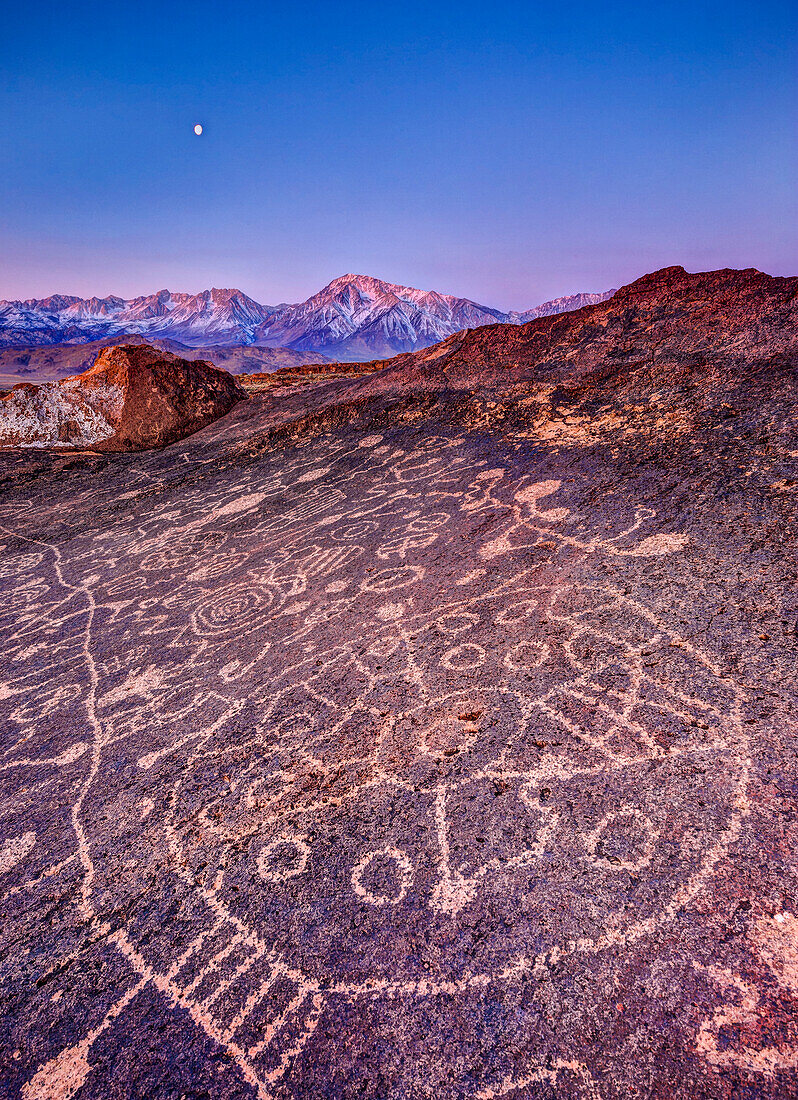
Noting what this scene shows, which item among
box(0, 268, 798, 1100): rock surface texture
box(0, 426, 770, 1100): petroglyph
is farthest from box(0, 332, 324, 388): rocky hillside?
box(0, 426, 770, 1100): petroglyph

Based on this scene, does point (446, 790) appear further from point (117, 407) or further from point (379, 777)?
point (117, 407)

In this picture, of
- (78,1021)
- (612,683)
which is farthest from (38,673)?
(612,683)

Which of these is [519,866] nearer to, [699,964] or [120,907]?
[699,964]

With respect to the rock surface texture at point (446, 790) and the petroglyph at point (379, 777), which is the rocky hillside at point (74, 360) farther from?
the petroglyph at point (379, 777)

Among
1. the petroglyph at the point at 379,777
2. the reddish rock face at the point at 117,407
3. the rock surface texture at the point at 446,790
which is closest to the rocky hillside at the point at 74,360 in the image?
the reddish rock face at the point at 117,407

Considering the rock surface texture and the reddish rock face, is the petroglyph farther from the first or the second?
the reddish rock face

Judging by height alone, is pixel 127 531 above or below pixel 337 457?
below
